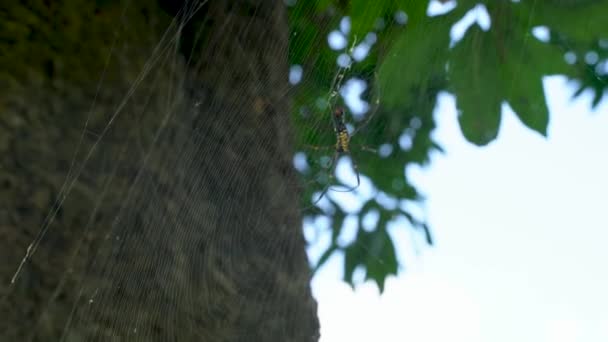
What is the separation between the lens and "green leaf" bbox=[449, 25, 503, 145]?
103 cm

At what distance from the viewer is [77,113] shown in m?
0.94

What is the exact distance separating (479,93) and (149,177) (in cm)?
39

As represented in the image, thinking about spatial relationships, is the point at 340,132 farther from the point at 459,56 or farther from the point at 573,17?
the point at 573,17

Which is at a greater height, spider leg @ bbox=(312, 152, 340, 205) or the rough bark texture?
spider leg @ bbox=(312, 152, 340, 205)

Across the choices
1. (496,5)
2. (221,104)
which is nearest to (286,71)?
(221,104)

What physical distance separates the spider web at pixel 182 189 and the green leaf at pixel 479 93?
3.9 inches

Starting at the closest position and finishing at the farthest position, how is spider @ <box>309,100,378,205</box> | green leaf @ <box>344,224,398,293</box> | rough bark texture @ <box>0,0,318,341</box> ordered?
rough bark texture @ <box>0,0,318,341</box>
spider @ <box>309,100,378,205</box>
green leaf @ <box>344,224,398,293</box>

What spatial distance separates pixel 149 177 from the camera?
3.17ft

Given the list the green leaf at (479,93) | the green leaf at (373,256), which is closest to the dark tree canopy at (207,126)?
the green leaf at (479,93)

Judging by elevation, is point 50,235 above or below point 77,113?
below

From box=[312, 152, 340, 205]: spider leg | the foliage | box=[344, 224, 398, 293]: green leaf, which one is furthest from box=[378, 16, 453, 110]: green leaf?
box=[344, 224, 398, 293]: green leaf

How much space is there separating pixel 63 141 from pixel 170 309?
21 centimetres

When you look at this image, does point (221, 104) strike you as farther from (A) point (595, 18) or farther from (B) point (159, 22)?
(A) point (595, 18)

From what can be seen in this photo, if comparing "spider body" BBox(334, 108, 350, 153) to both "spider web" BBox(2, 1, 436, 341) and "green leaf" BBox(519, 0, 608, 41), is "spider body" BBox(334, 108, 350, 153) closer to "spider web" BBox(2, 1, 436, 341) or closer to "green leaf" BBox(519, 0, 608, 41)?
"spider web" BBox(2, 1, 436, 341)
